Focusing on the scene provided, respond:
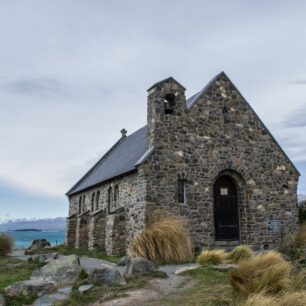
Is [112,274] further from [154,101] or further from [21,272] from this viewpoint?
[154,101]

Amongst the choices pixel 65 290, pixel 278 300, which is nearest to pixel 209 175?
pixel 65 290

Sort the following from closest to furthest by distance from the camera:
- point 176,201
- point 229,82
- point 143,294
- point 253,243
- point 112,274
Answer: point 143,294, point 112,274, point 176,201, point 253,243, point 229,82

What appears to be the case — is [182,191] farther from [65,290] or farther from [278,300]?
[278,300]

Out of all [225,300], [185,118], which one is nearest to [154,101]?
[185,118]

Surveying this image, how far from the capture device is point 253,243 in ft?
61.2

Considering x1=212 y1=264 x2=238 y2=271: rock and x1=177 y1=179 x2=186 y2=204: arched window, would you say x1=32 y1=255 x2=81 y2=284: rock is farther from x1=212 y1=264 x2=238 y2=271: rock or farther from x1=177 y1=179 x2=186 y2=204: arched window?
x1=177 y1=179 x2=186 y2=204: arched window

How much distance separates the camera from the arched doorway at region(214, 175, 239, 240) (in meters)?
18.6

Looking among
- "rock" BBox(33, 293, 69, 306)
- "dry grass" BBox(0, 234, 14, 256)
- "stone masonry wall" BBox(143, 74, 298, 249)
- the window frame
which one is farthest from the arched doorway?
"dry grass" BBox(0, 234, 14, 256)

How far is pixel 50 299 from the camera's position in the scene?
29.5 feet

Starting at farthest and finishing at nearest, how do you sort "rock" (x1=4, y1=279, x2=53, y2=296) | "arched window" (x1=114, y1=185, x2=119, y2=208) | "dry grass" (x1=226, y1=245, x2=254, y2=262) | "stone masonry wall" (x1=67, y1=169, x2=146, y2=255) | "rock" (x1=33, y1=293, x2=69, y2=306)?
"arched window" (x1=114, y1=185, x2=119, y2=208) → "stone masonry wall" (x1=67, y1=169, x2=146, y2=255) → "dry grass" (x1=226, y1=245, x2=254, y2=262) → "rock" (x1=4, y1=279, x2=53, y2=296) → "rock" (x1=33, y1=293, x2=69, y2=306)

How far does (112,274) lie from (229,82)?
13212mm

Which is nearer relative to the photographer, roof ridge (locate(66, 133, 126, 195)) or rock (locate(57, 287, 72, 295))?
rock (locate(57, 287, 72, 295))

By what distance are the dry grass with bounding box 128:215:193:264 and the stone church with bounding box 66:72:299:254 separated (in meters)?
1.71

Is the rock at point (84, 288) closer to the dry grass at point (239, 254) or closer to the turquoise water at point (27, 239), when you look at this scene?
the dry grass at point (239, 254)
